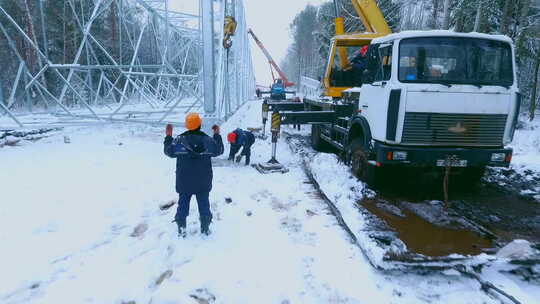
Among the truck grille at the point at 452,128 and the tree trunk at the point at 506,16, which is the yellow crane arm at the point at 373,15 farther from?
the tree trunk at the point at 506,16

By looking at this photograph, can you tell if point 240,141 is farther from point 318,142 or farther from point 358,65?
point 358,65

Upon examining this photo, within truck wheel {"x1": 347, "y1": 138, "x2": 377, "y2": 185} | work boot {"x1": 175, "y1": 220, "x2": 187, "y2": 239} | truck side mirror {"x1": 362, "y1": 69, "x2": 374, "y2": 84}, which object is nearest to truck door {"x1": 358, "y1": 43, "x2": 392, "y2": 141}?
truck side mirror {"x1": 362, "y1": 69, "x2": 374, "y2": 84}

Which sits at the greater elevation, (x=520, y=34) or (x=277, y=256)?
(x=520, y=34)

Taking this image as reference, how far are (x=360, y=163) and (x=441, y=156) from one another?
1425mm

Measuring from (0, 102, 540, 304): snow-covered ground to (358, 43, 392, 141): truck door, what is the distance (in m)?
1.23

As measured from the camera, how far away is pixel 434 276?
10.7ft

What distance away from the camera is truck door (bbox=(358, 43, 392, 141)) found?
511 centimetres

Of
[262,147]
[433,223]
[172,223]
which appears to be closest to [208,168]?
[172,223]

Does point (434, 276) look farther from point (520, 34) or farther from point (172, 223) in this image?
point (520, 34)

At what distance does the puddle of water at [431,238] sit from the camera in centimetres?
361

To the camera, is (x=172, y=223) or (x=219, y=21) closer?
(x=172, y=223)

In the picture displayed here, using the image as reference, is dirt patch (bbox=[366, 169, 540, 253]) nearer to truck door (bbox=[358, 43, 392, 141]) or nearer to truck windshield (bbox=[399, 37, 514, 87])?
truck door (bbox=[358, 43, 392, 141])

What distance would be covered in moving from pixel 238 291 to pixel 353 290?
3.54 ft

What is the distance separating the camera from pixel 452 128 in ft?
16.0
